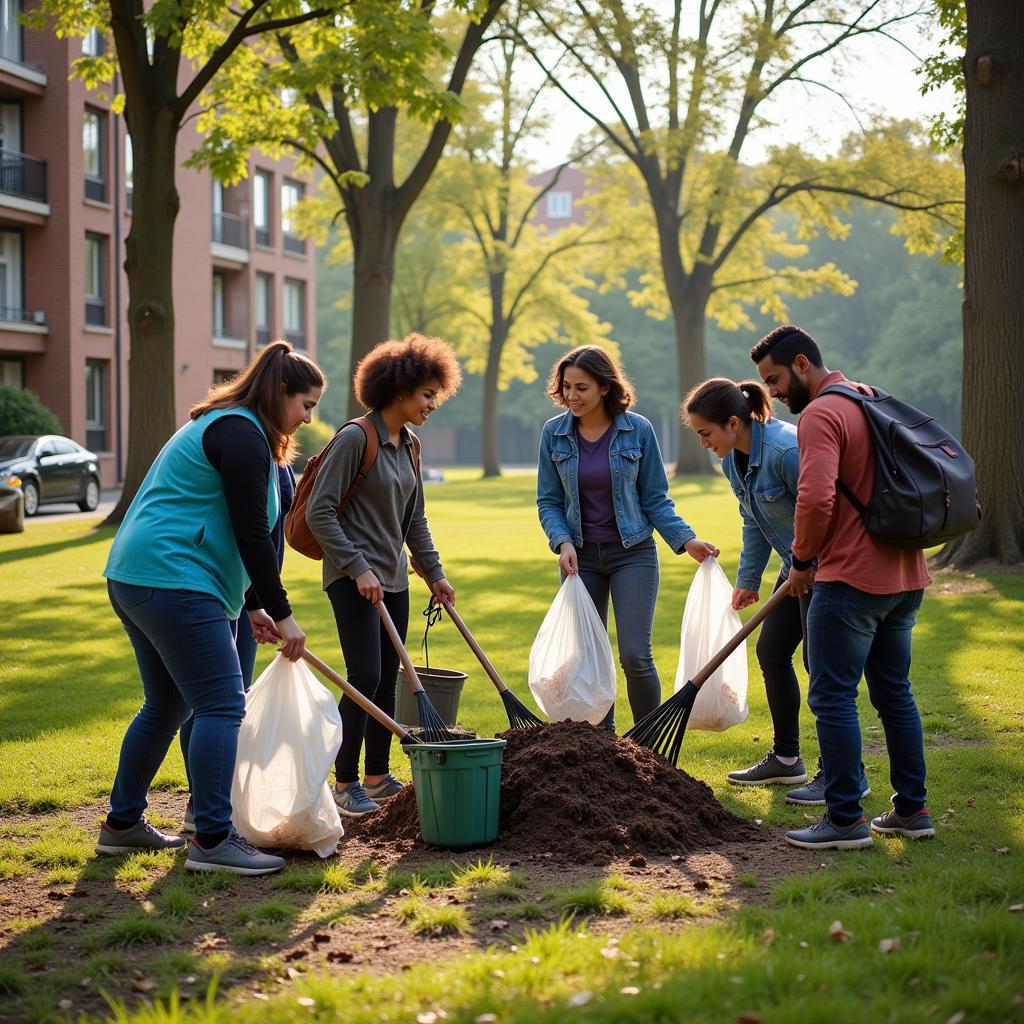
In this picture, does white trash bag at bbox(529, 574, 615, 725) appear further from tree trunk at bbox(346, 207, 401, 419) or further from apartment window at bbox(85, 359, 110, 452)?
apartment window at bbox(85, 359, 110, 452)

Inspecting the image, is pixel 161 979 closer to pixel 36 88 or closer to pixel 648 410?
pixel 36 88

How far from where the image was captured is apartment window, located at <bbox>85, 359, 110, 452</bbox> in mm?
34375

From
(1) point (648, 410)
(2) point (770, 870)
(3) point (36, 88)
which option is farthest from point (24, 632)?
(1) point (648, 410)

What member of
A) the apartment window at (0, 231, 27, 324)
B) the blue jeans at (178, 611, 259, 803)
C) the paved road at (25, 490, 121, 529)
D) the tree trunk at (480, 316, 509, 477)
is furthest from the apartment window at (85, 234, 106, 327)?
the blue jeans at (178, 611, 259, 803)

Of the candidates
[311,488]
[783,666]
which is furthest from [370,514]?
[783,666]

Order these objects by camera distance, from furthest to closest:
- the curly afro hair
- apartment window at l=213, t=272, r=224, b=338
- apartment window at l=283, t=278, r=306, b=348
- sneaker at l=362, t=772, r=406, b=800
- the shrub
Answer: apartment window at l=283, t=278, r=306, b=348
apartment window at l=213, t=272, r=224, b=338
the shrub
sneaker at l=362, t=772, r=406, b=800
the curly afro hair

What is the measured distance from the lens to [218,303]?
41.6 m

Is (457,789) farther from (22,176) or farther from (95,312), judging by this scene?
(95,312)

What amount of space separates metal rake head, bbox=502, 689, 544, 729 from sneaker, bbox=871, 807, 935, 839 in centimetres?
169

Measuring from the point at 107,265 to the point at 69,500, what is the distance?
11605 millimetres

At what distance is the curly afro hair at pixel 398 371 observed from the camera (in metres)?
5.71

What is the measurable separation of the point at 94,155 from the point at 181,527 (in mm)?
32191

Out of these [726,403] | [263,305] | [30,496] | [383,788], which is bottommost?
[383,788]

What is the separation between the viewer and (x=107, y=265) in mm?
34406
